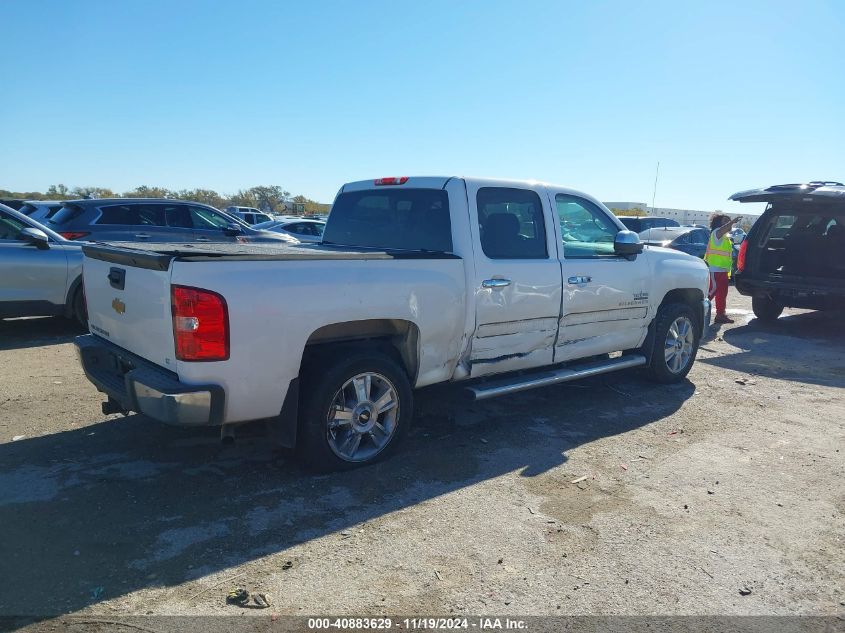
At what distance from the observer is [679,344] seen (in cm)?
670

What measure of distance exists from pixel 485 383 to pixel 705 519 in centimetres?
191

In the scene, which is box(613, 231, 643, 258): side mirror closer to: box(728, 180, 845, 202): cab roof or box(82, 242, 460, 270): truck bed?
box(82, 242, 460, 270): truck bed

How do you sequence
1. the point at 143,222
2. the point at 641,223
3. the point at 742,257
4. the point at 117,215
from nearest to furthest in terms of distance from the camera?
1. the point at 117,215
2. the point at 143,222
3. the point at 742,257
4. the point at 641,223

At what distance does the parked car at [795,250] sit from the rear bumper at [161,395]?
369 inches

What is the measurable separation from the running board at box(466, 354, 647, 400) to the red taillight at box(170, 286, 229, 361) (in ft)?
6.66

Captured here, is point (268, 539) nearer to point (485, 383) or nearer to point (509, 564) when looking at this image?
point (509, 564)

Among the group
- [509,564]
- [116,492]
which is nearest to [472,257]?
[509,564]

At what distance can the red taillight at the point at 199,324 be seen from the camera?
338 cm

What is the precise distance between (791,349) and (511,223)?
6126mm

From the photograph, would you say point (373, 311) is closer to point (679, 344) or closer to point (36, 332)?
point (679, 344)

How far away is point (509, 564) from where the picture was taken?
3203 mm

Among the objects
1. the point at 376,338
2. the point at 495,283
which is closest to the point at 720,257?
the point at 495,283

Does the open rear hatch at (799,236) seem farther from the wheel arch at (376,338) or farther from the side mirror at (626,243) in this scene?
the wheel arch at (376,338)

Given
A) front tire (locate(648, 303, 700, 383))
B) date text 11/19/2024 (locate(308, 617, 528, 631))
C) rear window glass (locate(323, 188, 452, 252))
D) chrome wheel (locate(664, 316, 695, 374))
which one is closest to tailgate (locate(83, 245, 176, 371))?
date text 11/19/2024 (locate(308, 617, 528, 631))
